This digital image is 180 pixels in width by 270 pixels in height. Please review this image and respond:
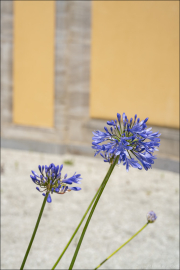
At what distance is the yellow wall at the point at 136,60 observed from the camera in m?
5.93

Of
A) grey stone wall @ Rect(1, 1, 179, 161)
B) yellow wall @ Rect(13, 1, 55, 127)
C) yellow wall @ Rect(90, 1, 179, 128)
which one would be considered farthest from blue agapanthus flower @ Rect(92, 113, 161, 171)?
yellow wall @ Rect(13, 1, 55, 127)

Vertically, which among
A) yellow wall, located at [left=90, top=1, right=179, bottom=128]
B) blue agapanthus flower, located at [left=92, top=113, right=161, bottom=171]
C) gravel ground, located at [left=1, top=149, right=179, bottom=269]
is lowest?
gravel ground, located at [left=1, top=149, right=179, bottom=269]

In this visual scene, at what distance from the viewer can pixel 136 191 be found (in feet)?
17.7

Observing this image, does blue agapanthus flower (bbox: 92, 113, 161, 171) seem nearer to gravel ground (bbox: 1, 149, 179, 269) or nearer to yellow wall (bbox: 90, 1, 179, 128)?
gravel ground (bbox: 1, 149, 179, 269)

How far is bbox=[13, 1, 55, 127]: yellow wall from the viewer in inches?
276

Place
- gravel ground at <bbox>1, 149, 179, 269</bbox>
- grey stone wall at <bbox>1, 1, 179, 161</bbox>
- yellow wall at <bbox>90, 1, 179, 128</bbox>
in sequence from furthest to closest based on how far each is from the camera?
grey stone wall at <bbox>1, 1, 179, 161</bbox> < yellow wall at <bbox>90, 1, 179, 128</bbox> < gravel ground at <bbox>1, 149, 179, 269</bbox>

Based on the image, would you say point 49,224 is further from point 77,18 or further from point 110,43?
point 77,18

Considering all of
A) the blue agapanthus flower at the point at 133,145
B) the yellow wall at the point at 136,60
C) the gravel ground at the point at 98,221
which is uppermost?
the yellow wall at the point at 136,60

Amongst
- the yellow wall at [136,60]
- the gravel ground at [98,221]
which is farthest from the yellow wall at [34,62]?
the gravel ground at [98,221]

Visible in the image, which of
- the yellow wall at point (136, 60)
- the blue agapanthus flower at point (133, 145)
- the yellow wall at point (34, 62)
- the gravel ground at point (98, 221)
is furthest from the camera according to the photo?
the yellow wall at point (34, 62)

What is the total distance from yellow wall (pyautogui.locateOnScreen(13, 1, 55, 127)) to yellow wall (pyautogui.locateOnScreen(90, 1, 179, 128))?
3.20ft

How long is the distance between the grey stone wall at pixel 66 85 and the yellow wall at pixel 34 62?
5.2 inches

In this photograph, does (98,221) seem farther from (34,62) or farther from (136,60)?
(34,62)

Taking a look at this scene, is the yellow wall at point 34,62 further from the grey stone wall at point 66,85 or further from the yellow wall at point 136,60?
the yellow wall at point 136,60
